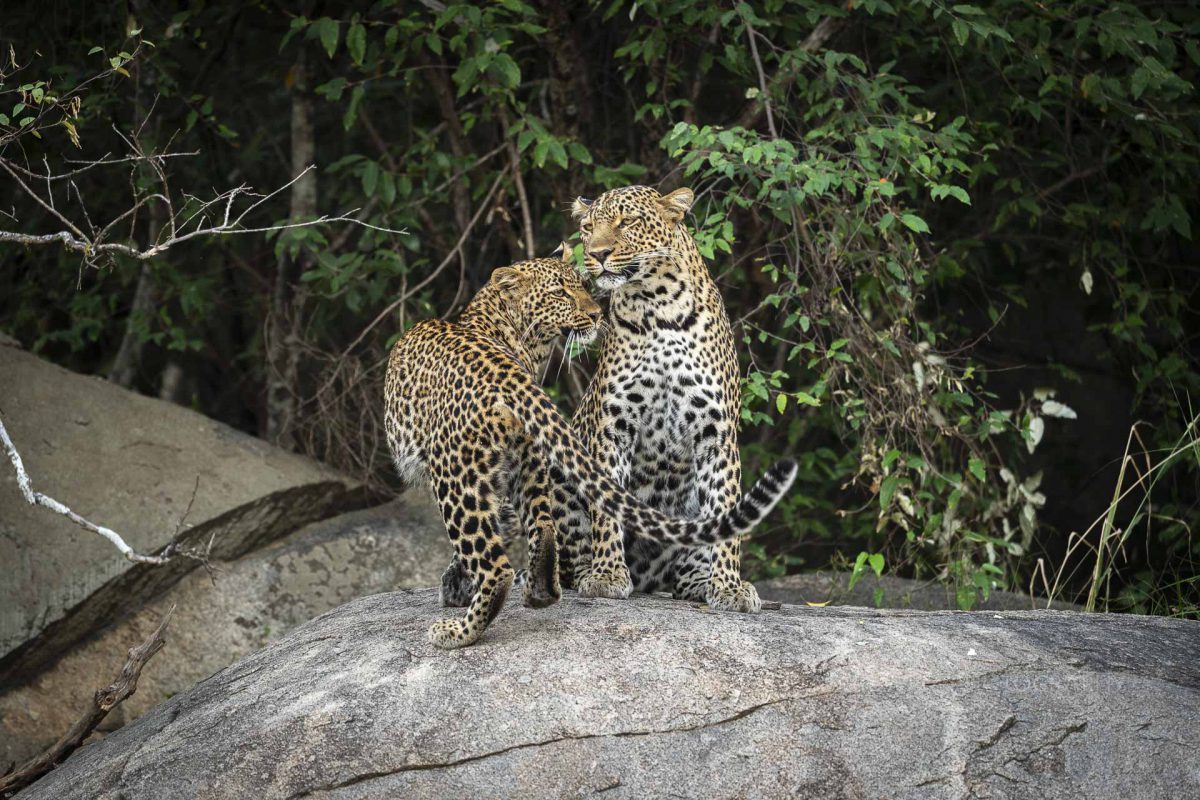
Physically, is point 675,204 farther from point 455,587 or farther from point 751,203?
point 455,587

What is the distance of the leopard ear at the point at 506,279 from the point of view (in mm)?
6109

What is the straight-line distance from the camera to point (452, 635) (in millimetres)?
4918

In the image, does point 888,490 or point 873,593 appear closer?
point 888,490

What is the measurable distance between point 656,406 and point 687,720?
63.8 inches

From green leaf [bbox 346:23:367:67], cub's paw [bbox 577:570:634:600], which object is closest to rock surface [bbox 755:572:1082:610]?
cub's paw [bbox 577:570:634:600]

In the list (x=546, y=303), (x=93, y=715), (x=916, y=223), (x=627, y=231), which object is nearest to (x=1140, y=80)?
(x=916, y=223)

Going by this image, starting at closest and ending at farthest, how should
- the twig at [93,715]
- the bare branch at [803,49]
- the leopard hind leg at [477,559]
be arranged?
the leopard hind leg at [477,559]
the twig at [93,715]
the bare branch at [803,49]

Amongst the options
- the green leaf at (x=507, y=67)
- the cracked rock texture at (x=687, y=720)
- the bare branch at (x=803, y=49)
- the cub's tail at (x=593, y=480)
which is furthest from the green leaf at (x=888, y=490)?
the green leaf at (x=507, y=67)

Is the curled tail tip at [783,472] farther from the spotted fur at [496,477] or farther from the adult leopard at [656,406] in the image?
the adult leopard at [656,406]

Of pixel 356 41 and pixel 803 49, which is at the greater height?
pixel 356 41

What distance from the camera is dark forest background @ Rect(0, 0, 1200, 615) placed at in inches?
291

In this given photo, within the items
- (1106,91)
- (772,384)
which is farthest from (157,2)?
(1106,91)

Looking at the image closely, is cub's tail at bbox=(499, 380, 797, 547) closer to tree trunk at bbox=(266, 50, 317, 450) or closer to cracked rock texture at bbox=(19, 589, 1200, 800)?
cracked rock texture at bbox=(19, 589, 1200, 800)

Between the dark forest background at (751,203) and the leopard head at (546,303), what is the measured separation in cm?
101
